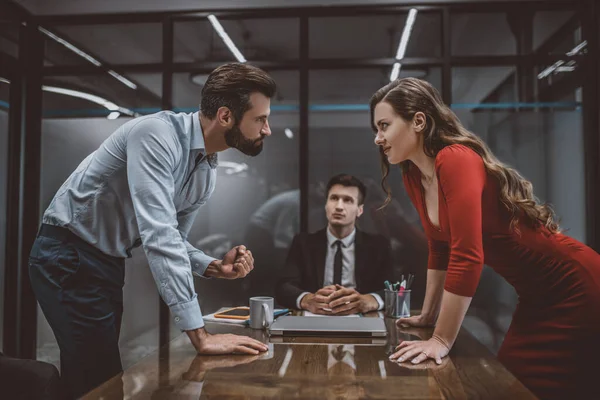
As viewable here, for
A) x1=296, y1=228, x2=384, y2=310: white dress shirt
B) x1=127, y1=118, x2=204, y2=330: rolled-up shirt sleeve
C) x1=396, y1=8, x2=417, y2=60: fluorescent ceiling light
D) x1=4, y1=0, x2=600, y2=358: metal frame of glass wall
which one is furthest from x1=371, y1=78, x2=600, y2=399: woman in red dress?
x1=396, y1=8, x2=417, y2=60: fluorescent ceiling light

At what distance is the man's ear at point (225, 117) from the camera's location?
161cm

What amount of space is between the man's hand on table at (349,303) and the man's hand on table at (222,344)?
705 mm

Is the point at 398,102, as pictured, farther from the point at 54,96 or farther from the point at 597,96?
the point at 54,96

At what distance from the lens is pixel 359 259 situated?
2732 mm

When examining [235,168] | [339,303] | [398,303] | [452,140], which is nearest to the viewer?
[452,140]

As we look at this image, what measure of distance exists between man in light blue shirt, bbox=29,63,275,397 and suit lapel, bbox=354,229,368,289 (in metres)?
1.23

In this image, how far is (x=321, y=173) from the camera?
3549 millimetres

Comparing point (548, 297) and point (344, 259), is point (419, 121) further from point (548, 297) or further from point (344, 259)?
point (344, 259)

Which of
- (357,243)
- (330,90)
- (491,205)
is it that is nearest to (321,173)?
(330,90)

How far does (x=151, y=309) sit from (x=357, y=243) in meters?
1.77

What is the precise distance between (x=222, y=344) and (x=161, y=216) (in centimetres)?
38

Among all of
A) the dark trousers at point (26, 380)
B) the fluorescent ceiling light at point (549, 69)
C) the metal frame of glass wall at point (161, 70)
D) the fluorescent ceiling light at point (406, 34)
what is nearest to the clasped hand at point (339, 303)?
the dark trousers at point (26, 380)

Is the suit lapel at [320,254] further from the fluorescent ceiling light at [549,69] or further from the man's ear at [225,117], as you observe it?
the fluorescent ceiling light at [549,69]

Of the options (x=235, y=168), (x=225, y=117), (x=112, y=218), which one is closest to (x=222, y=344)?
(x=112, y=218)
